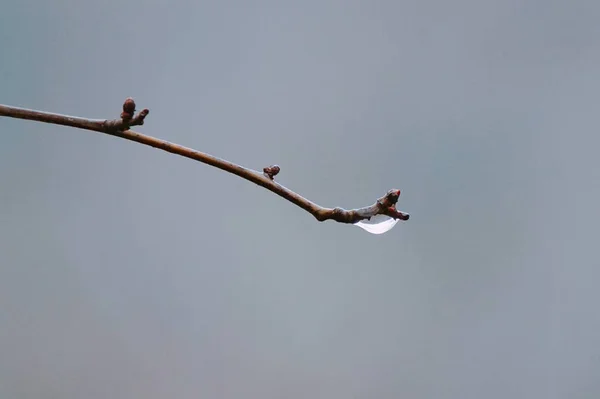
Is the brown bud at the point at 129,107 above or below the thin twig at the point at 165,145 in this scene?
above

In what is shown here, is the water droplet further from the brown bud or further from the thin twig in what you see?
the brown bud

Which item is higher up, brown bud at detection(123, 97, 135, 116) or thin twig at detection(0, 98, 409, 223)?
brown bud at detection(123, 97, 135, 116)

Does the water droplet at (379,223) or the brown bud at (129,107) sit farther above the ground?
the brown bud at (129,107)

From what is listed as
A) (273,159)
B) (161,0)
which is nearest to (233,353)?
(273,159)

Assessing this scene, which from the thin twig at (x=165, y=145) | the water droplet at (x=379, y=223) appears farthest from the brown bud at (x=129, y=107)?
the water droplet at (x=379, y=223)

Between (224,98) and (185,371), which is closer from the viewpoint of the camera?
(185,371)

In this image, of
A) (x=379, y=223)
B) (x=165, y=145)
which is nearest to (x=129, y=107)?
(x=165, y=145)

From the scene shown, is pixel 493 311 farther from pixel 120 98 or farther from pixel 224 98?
pixel 120 98

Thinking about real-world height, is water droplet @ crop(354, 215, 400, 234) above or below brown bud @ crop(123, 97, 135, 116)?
below

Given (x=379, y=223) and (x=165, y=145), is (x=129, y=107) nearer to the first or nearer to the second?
(x=165, y=145)

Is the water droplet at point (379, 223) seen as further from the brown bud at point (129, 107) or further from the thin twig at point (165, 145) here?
the brown bud at point (129, 107)

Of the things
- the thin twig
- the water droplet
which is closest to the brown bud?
the thin twig
